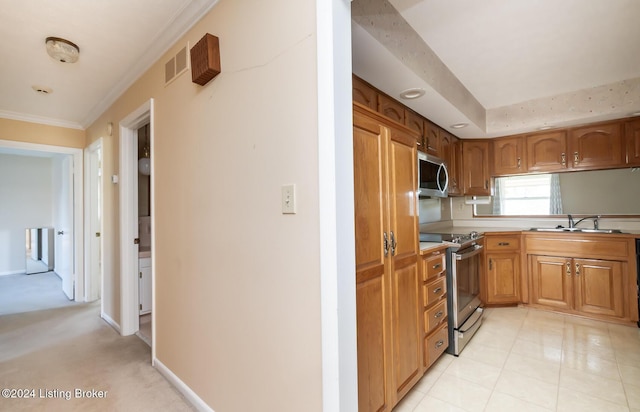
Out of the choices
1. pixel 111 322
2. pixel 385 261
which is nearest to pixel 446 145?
pixel 385 261

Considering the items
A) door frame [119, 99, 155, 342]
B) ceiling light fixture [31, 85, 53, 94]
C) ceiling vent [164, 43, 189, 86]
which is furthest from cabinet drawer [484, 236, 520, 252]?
ceiling light fixture [31, 85, 53, 94]

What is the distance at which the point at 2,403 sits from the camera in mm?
1739

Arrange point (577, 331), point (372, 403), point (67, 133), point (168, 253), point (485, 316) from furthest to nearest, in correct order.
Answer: point (67, 133)
point (485, 316)
point (577, 331)
point (168, 253)
point (372, 403)

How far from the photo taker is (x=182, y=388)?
70.4 inches

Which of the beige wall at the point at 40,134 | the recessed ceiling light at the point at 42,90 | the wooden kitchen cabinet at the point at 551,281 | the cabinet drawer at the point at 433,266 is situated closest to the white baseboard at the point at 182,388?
the cabinet drawer at the point at 433,266

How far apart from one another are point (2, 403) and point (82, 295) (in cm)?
234

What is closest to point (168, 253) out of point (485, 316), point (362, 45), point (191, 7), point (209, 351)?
point (209, 351)

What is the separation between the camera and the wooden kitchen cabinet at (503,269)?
3.30 meters

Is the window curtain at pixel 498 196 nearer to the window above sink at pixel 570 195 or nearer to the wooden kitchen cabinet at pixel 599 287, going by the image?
the window above sink at pixel 570 195

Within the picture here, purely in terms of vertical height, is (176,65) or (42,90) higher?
(42,90)

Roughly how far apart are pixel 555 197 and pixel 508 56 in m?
2.17

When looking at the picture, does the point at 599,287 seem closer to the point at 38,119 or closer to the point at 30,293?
the point at 38,119

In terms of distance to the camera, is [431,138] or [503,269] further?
[503,269]

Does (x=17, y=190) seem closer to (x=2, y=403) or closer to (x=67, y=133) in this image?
(x=67, y=133)
